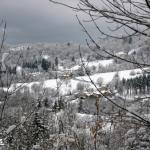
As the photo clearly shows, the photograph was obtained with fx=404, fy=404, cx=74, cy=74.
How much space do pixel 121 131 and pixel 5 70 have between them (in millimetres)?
2903

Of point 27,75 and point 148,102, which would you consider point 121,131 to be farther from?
point 148,102

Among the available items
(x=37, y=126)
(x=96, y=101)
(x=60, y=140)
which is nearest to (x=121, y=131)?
(x=60, y=140)

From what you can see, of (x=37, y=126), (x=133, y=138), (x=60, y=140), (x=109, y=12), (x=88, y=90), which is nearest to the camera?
(x=109, y=12)

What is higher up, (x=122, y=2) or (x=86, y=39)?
(x=122, y=2)

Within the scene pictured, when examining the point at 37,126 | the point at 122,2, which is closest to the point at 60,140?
the point at 122,2

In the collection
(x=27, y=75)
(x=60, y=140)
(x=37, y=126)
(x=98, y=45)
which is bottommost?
(x=37, y=126)

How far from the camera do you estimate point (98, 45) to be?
12.1 feet

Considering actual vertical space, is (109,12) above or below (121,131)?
above

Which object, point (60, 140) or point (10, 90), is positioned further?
point (60, 140)

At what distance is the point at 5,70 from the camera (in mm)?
5617

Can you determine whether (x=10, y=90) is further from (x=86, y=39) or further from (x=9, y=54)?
(x=86, y=39)

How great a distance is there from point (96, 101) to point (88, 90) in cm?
103

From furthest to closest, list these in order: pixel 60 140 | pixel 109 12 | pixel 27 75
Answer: pixel 60 140, pixel 27 75, pixel 109 12

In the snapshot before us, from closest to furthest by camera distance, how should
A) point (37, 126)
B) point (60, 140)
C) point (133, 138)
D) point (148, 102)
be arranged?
1. point (148, 102)
2. point (133, 138)
3. point (60, 140)
4. point (37, 126)
